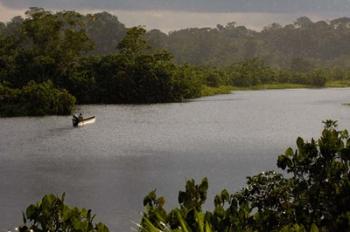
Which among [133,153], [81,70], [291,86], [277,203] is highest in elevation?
[81,70]

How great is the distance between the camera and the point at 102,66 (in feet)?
317

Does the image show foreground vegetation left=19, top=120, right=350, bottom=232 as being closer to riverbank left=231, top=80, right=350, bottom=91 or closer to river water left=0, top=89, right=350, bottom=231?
river water left=0, top=89, right=350, bottom=231

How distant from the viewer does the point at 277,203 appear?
15.1 m

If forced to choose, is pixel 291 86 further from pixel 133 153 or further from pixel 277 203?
pixel 277 203

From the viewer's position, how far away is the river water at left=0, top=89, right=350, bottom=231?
98.1 feet

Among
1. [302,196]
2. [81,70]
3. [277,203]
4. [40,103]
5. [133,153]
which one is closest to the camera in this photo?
[302,196]

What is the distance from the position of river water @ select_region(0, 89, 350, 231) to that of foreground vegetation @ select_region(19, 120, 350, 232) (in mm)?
9429

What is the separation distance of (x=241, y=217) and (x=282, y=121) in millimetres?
56466

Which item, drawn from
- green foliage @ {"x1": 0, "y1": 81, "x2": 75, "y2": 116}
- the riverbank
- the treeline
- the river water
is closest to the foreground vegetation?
the river water

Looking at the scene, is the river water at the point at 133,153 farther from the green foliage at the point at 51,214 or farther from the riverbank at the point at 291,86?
the riverbank at the point at 291,86

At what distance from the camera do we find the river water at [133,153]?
2991 cm

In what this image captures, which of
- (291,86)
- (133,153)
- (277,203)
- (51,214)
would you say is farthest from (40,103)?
(291,86)

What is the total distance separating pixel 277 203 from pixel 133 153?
99.0 feet

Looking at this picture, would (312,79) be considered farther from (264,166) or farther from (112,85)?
(264,166)
